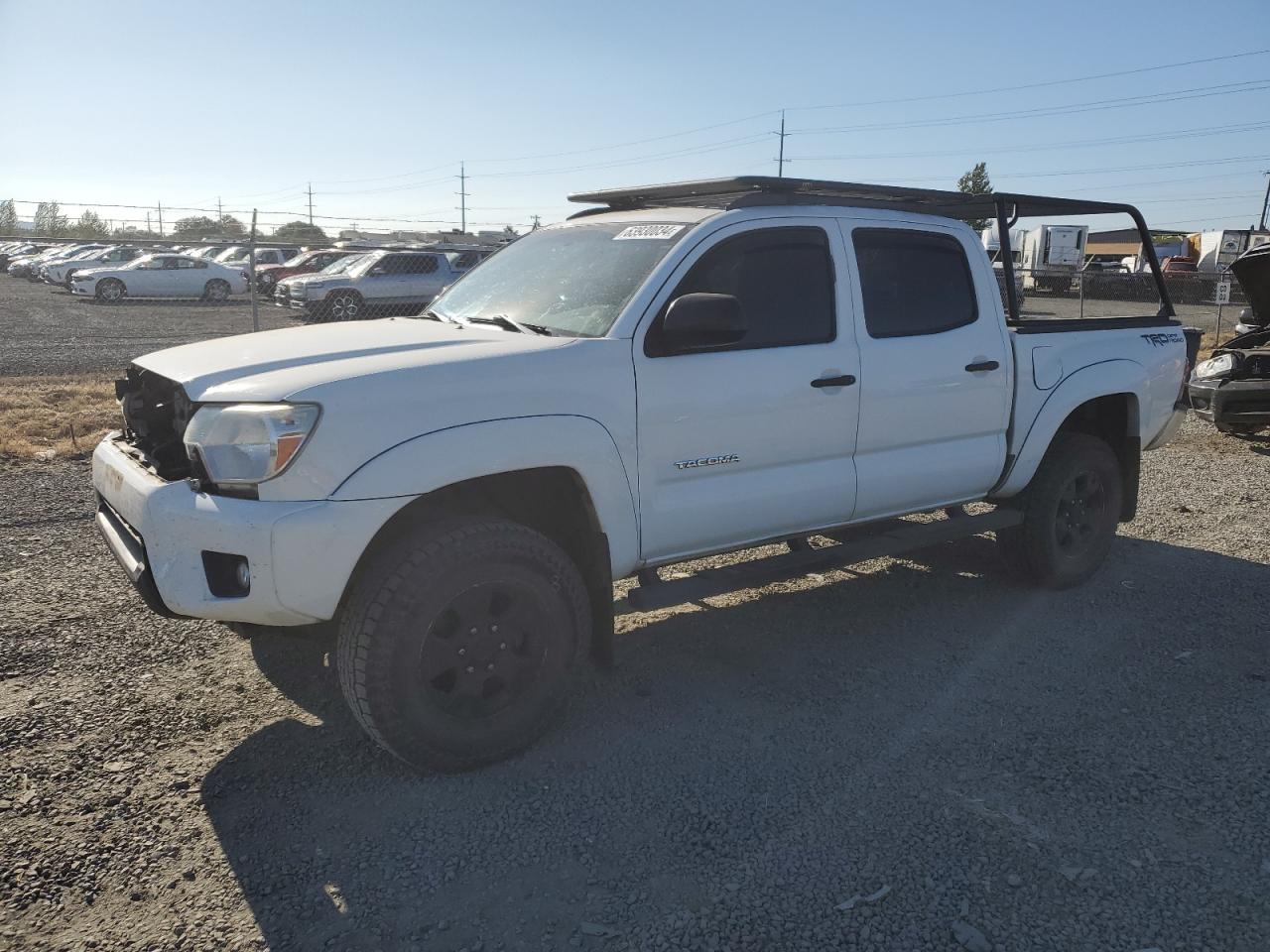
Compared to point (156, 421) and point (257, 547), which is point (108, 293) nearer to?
point (156, 421)

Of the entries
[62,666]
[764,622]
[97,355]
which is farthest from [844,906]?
[97,355]

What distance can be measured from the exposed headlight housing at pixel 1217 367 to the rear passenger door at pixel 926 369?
5.62 meters

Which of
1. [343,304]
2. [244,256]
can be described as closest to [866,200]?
[343,304]

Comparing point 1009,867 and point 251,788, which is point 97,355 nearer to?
point 251,788

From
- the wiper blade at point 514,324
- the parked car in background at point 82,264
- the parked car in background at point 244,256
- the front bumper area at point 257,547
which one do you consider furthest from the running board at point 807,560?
the parked car in background at point 82,264

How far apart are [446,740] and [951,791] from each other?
5.66 ft

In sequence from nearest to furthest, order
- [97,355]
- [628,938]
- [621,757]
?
[628,938] < [621,757] < [97,355]

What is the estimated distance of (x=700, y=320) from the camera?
365 cm

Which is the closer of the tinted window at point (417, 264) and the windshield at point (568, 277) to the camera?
the windshield at point (568, 277)

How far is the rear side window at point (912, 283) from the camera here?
4.47m

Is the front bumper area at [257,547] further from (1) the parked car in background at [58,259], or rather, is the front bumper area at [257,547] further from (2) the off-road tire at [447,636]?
(1) the parked car in background at [58,259]

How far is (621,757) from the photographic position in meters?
3.65

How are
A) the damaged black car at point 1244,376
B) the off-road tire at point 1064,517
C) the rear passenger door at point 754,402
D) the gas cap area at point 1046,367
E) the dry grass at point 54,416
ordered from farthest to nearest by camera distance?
1. the damaged black car at point 1244,376
2. the dry grass at point 54,416
3. the off-road tire at point 1064,517
4. the gas cap area at point 1046,367
5. the rear passenger door at point 754,402

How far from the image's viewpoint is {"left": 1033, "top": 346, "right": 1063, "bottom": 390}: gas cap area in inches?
198
